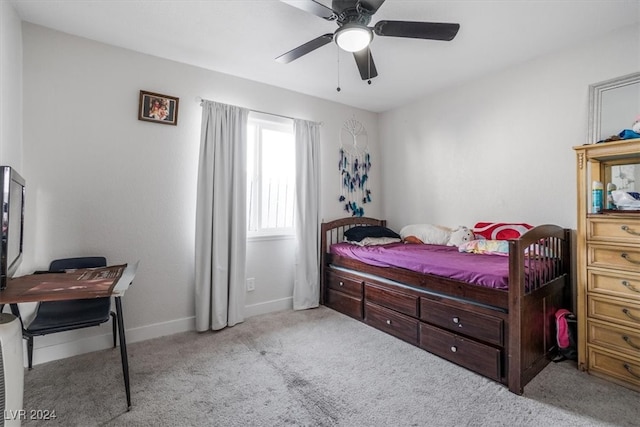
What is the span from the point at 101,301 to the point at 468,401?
2620mm

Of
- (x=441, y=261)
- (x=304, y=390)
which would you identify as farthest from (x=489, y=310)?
(x=304, y=390)

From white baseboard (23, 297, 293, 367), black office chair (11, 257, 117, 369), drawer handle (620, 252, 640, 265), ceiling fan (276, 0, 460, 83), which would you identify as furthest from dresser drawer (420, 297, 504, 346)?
black office chair (11, 257, 117, 369)

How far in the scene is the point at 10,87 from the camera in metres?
1.96

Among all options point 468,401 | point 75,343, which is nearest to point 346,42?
point 468,401

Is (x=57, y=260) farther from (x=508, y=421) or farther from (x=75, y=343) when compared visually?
(x=508, y=421)

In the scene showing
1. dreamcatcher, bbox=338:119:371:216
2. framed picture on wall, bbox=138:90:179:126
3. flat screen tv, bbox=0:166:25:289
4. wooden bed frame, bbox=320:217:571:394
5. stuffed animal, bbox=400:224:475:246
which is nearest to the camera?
flat screen tv, bbox=0:166:25:289

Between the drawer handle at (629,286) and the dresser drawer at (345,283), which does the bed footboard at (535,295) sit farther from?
the dresser drawer at (345,283)

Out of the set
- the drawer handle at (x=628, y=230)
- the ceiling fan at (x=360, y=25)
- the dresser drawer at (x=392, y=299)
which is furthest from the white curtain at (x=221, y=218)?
the drawer handle at (x=628, y=230)

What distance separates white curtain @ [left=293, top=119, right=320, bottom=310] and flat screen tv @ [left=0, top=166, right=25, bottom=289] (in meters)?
2.23

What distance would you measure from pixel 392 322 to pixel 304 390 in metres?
1.09

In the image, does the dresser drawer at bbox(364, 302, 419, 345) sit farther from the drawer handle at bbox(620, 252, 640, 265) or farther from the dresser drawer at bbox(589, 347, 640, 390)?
the drawer handle at bbox(620, 252, 640, 265)

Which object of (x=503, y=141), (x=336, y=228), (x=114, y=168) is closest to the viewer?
(x=114, y=168)

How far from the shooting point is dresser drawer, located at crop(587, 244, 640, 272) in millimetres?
1907

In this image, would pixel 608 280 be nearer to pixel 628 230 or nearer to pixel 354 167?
pixel 628 230
